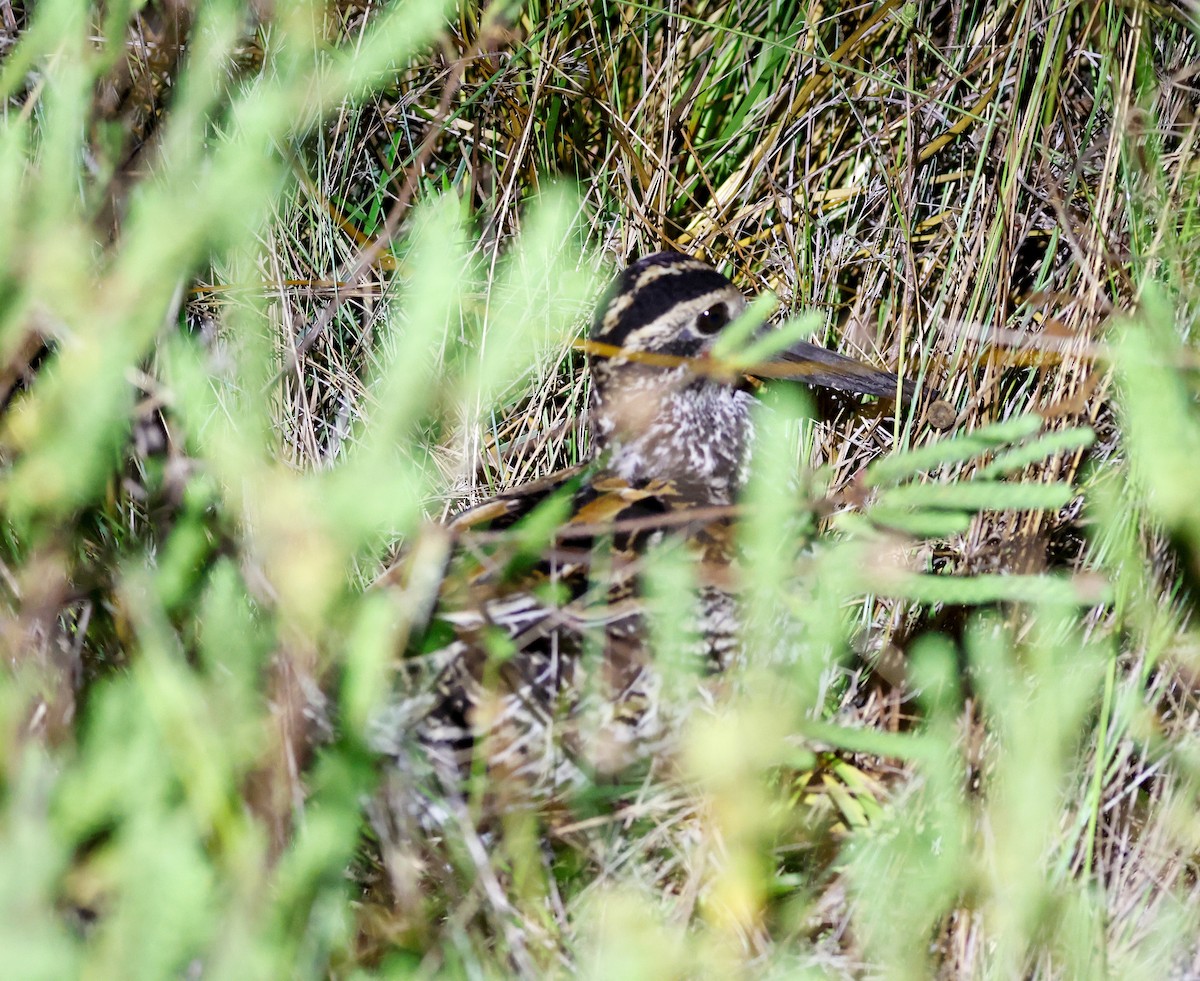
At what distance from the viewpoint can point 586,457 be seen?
3.09 m

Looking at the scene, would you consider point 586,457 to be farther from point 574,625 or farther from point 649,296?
point 574,625

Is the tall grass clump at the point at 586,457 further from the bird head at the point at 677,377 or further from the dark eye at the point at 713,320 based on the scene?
the dark eye at the point at 713,320

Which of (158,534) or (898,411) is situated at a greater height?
(158,534)

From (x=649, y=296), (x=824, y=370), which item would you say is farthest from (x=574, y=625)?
(x=824, y=370)

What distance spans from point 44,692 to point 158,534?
11.9 inches

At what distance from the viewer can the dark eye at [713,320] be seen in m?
2.59

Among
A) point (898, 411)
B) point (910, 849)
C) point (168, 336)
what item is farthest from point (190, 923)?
point (898, 411)

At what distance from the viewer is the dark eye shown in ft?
8.51

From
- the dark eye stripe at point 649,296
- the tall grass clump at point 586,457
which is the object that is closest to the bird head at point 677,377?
the dark eye stripe at point 649,296

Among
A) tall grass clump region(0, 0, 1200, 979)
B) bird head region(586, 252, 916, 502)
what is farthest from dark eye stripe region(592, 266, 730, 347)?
tall grass clump region(0, 0, 1200, 979)

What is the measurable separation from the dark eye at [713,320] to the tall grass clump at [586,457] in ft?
0.85

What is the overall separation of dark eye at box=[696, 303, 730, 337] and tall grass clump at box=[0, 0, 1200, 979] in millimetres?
259

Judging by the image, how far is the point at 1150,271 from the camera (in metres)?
2.24

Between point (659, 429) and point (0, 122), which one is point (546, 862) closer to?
point (659, 429)
